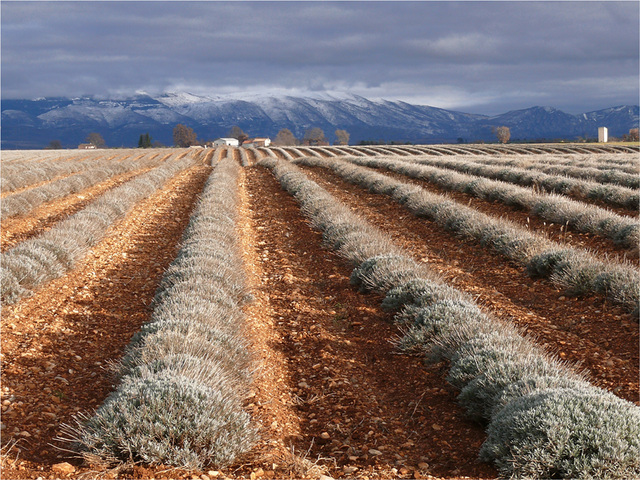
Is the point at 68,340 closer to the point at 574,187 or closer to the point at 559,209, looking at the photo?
the point at 559,209

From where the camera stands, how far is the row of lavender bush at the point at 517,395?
10.8ft

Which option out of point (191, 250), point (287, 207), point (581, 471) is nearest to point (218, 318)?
point (191, 250)

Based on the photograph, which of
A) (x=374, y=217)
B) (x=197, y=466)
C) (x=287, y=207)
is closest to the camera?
(x=197, y=466)

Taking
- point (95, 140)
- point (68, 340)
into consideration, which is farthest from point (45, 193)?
point (95, 140)

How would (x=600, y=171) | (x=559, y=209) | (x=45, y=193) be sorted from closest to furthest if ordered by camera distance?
1. (x=559, y=209)
2. (x=45, y=193)
3. (x=600, y=171)

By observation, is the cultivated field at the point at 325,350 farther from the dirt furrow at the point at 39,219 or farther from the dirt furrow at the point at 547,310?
the dirt furrow at the point at 39,219

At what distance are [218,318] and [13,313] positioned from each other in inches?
130

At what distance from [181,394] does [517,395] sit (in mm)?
2645

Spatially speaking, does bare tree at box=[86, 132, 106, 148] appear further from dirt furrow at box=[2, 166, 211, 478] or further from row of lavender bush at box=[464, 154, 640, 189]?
dirt furrow at box=[2, 166, 211, 478]

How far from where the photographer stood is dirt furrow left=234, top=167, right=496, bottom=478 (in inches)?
153

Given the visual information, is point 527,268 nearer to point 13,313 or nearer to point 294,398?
point 294,398

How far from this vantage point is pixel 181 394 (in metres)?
3.76

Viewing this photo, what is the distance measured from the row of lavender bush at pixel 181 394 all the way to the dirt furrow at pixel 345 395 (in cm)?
36

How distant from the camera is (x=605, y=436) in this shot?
10.8 feet
